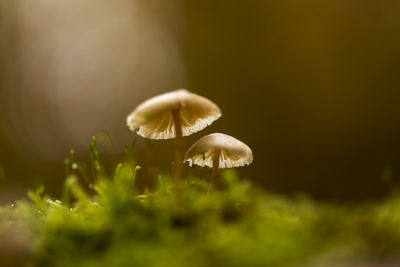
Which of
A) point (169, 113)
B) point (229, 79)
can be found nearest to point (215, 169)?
point (169, 113)

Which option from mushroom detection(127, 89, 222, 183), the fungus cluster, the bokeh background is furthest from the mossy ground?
the bokeh background

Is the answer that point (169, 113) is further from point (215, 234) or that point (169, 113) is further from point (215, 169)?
point (215, 234)

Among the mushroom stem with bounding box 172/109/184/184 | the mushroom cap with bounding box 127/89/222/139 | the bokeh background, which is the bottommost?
the mushroom stem with bounding box 172/109/184/184

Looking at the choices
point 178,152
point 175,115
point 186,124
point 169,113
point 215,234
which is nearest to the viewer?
point 215,234

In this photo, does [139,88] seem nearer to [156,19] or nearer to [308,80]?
[156,19]

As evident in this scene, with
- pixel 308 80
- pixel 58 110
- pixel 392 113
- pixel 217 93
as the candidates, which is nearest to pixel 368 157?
pixel 392 113

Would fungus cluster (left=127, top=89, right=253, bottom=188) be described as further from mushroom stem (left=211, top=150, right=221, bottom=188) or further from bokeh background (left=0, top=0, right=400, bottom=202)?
bokeh background (left=0, top=0, right=400, bottom=202)
